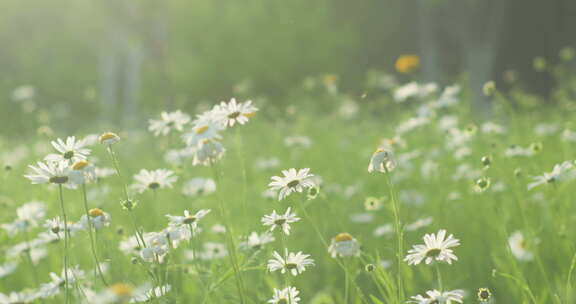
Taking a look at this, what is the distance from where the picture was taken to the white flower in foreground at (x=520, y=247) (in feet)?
7.64

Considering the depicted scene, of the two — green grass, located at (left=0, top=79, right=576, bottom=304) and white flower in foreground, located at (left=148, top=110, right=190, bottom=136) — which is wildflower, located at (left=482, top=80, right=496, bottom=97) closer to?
green grass, located at (left=0, top=79, right=576, bottom=304)

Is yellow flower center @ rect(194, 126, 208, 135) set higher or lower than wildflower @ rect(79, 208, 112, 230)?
higher

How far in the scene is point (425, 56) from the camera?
12047 mm

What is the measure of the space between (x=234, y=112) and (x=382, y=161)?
483 mm

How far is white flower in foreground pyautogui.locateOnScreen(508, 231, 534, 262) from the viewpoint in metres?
2.33

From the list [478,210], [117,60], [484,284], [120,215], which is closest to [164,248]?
[484,284]

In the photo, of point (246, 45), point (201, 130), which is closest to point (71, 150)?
point (201, 130)

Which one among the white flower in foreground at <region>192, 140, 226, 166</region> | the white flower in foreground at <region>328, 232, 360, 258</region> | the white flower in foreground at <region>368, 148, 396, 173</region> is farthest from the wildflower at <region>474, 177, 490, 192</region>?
the white flower in foreground at <region>192, 140, 226, 166</region>

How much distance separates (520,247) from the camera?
8.04 ft

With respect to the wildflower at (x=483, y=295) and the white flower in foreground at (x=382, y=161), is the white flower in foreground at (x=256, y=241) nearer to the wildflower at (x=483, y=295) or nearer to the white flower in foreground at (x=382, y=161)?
the white flower in foreground at (x=382, y=161)

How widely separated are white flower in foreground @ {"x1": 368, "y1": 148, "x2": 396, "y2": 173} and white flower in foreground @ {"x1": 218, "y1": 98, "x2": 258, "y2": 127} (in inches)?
15.4

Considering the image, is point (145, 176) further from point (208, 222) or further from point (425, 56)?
point (425, 56)

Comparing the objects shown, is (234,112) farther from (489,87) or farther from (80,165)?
(489,87)

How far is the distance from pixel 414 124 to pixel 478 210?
0.63 metres
